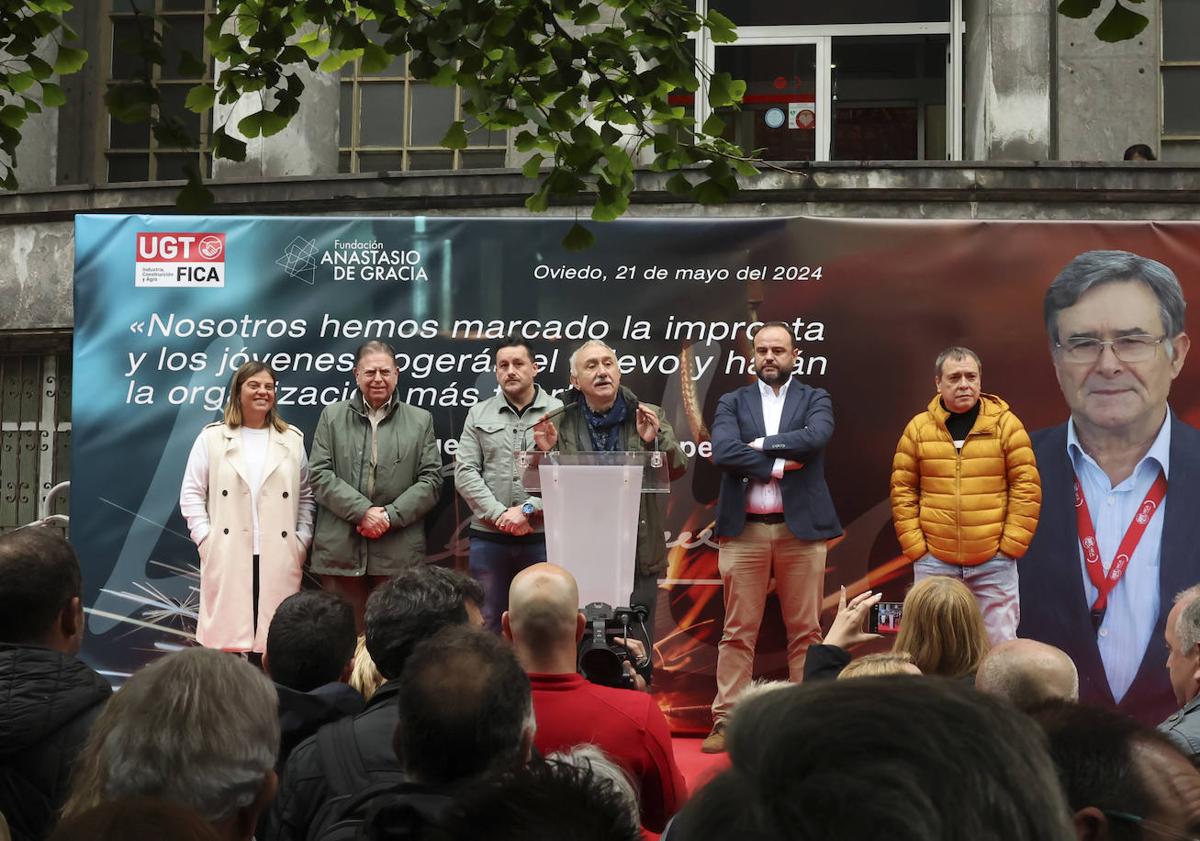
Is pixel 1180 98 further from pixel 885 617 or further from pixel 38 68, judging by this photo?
pixel 38 68

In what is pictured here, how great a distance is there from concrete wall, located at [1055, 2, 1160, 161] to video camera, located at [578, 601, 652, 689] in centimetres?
695

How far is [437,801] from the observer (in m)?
A: 2.57

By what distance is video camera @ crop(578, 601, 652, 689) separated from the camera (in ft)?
18.0

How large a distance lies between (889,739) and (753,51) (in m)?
12.6

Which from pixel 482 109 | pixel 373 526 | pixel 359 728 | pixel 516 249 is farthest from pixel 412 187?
pixel 359 728

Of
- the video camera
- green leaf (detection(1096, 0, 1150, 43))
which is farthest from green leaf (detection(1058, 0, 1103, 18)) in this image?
the video camera

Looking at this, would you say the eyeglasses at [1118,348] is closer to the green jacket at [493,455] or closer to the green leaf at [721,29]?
the green jacket at [493,455]

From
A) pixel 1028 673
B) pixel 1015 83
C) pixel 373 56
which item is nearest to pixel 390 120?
pixel 1015 83

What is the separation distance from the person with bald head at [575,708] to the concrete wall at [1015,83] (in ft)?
28.2

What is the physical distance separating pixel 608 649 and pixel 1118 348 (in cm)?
464

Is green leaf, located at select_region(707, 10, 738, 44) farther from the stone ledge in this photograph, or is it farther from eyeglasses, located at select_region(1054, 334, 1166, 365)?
the stone ledge

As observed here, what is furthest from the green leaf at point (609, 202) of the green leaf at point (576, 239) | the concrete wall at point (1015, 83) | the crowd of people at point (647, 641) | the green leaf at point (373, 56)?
the concrete wall at point (1015, 83)

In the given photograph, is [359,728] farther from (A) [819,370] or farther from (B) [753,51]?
(B) [753,51]

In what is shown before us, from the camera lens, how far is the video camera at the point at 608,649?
18.0ft
